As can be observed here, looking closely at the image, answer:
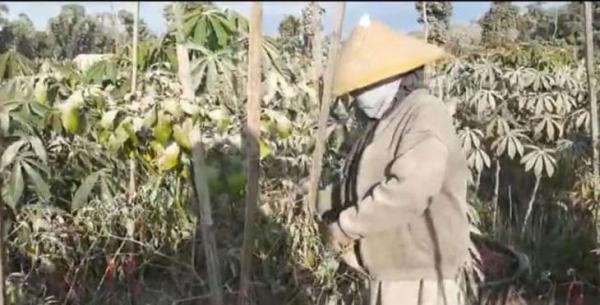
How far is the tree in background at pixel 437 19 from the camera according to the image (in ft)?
11.5

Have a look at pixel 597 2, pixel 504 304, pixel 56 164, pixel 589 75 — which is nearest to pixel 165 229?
pixel 56 164

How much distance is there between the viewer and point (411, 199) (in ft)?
5.96

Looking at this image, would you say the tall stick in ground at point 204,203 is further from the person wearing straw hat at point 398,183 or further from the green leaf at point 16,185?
the green leaf at point 16,185

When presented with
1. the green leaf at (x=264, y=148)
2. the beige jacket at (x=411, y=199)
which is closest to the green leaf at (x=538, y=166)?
the green leaf at (x=264, y=148)

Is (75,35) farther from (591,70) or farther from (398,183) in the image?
(398,183)

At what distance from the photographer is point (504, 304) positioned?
3.27 m

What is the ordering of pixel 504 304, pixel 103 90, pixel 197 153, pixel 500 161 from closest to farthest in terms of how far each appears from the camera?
pixel 197 153, pixel 103 90, pixel 504 304, pixel 500 161

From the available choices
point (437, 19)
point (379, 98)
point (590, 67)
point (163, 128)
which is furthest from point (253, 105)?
point (437, 19)

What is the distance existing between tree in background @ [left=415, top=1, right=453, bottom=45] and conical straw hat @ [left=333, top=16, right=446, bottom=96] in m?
1.51

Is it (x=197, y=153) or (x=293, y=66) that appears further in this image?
(x=293, y=66)

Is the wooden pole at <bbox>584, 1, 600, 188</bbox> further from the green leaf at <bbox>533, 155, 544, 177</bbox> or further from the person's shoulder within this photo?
the person's shoulder

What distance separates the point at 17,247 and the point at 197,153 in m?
0.89

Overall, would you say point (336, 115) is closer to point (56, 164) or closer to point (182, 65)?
point (56, 164)

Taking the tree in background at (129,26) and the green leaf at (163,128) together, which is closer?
the green leaf at (163,128)
